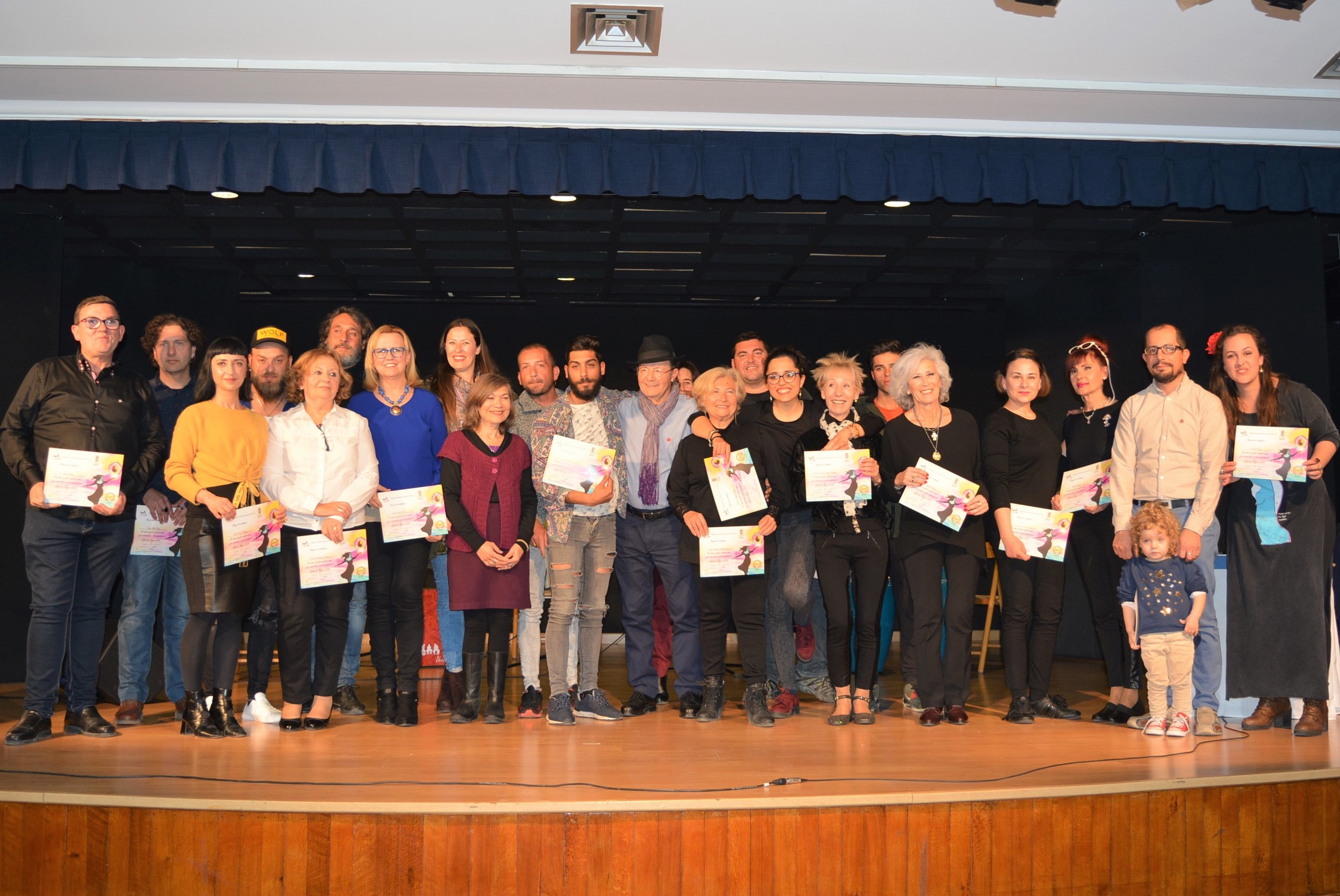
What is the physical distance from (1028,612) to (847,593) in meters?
0.87

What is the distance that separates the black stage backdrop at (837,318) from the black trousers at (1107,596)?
270 cm

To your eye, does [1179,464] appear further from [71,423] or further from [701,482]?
[71,423]

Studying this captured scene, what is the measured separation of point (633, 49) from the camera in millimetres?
4539

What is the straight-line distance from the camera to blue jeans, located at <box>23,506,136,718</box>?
386cm

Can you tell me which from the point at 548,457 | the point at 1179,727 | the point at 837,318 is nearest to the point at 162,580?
the point at 548,457

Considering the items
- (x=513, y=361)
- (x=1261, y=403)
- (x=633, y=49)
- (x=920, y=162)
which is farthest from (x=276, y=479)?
(x=513, y=361)

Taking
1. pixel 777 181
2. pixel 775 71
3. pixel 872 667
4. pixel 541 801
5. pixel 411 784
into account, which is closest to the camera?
pixel 541 801

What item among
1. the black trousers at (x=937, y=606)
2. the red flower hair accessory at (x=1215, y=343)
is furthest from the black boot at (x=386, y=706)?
the red flower hair accessory at (x=1215, y=343)

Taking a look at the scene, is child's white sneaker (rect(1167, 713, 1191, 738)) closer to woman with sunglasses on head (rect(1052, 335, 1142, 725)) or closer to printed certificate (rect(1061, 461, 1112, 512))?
woman with sunglasses on head (rect(1052, 335, 1142, 725))

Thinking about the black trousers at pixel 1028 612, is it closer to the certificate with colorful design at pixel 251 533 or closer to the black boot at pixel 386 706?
the black boot at pixel 386 706

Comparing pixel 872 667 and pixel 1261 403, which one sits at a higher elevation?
pixel 1261 403

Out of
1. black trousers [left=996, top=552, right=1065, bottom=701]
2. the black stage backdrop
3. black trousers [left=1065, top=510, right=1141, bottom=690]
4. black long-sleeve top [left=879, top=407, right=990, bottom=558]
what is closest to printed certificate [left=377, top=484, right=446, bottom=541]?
black long-sleeve top [left=879, top=407, right=990, bottom=558]

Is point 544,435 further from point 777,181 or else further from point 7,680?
point 7,680

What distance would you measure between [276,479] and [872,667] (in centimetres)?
265
